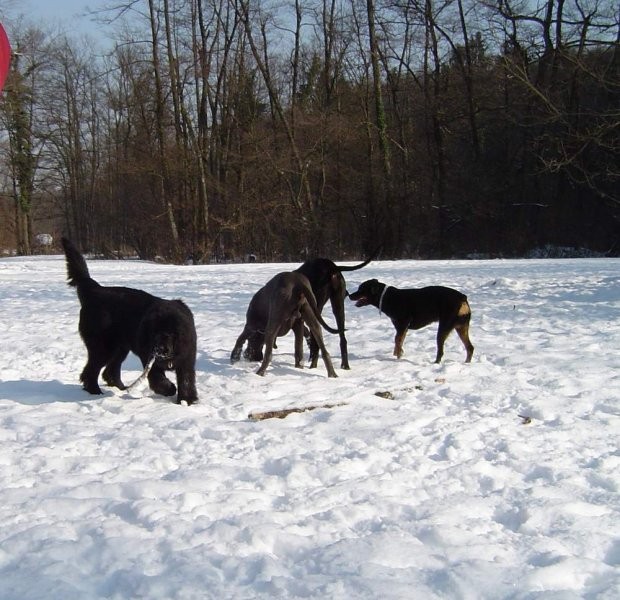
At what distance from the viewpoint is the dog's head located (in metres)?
7.98

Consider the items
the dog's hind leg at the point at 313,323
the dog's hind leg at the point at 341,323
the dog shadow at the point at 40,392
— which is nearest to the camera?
the dog shadow at the point at 40,392

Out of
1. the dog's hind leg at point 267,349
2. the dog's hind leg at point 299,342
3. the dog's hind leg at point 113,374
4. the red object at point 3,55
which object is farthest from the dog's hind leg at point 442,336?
the red object at point 3,55

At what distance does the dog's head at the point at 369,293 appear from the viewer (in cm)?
798

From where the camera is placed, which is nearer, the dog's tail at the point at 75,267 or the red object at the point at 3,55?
the red object at the point at 3,55

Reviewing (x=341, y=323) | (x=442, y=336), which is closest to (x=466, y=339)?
(x=442, y=336)

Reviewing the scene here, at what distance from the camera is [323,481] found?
3.85m

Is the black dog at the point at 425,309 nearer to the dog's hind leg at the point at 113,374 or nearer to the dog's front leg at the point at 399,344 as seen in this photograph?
→ the dog's front leg at the point at 399,344

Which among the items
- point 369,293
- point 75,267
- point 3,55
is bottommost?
point 369,293

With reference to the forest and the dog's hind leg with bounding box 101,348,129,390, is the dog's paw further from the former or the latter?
the forest

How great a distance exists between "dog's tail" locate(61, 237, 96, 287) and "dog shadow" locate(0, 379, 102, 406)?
967 millimetres

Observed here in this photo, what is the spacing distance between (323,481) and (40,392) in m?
3.24

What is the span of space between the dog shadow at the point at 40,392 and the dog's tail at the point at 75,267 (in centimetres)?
97

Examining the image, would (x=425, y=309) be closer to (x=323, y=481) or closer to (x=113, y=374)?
(x=113, y=374)

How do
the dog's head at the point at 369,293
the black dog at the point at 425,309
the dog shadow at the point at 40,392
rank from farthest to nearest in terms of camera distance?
the dog's head at the point at 369,293
the black dog at the point at 425,309
the dog shadow at the point at 40,392
